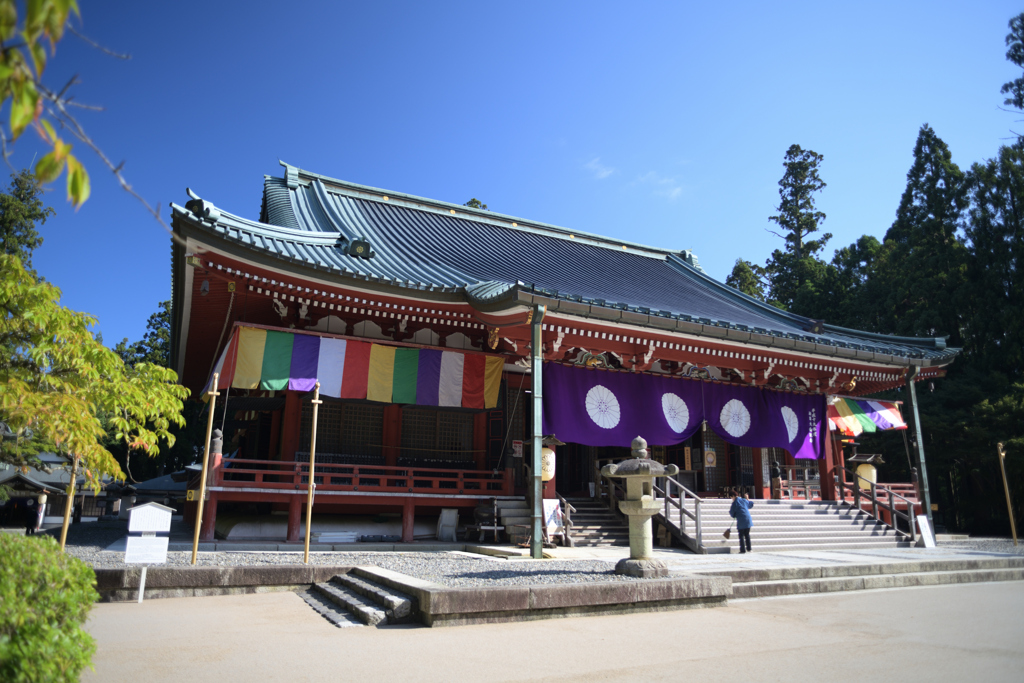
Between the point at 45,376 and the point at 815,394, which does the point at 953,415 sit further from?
the point at 45,376

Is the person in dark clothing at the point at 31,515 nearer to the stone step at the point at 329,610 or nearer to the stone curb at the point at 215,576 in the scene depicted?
the stone curb at the point at 215,576

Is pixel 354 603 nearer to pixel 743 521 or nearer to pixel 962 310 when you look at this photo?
pixel 743 521

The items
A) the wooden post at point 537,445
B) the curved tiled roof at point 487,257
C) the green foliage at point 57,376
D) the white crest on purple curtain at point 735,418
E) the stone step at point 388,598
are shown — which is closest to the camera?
the stone step at point 388,598

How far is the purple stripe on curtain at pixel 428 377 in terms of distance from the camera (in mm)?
12656

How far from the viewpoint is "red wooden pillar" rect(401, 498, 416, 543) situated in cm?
1209

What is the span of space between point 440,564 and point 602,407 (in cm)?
534

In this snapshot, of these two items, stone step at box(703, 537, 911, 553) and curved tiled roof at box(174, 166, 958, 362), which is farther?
curved tiled roof at box(174, 166, 958, 362)

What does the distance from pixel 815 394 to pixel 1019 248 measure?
1368 cm

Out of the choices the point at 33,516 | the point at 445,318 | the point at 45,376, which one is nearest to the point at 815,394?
the point at 445,318

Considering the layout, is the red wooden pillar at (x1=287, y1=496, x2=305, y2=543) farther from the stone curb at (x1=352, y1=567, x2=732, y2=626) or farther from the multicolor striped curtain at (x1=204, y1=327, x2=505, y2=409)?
the stone curb at (x1=352, y1=567, x2=732, y2=626)

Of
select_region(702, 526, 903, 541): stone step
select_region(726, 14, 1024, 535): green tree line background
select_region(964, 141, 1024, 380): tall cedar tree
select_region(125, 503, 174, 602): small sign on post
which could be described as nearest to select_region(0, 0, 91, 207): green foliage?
select_region(125, 503, 174, 602): small sign on post

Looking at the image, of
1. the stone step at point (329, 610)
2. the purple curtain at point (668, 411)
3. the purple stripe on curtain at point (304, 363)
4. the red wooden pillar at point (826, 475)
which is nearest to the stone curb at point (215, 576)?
the stone step at point (329, 610)

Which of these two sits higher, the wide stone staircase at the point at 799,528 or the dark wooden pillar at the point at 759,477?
the dark wooden pillar at the point at 759,477

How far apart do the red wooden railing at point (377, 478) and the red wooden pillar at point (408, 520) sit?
30 cm
